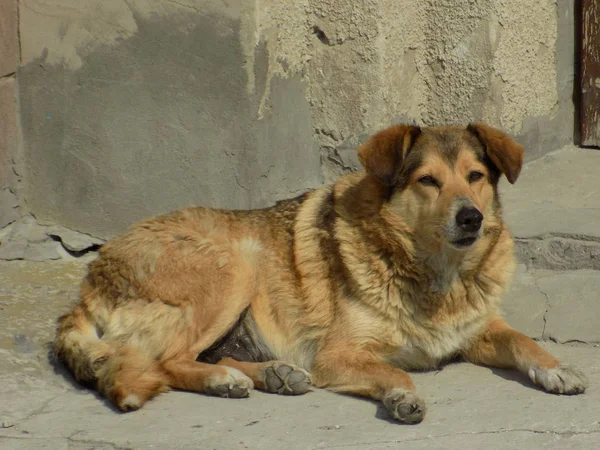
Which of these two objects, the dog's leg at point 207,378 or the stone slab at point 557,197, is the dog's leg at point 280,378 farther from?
the stone slab at point 557,197

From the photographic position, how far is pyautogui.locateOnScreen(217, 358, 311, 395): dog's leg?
4.92 m

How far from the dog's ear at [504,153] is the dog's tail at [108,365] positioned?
6.99 feet

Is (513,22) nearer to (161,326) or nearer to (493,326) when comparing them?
(493,326)

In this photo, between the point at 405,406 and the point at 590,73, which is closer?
the point at 405,406

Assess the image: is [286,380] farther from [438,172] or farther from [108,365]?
[438,172]

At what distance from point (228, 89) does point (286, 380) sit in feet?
7.81

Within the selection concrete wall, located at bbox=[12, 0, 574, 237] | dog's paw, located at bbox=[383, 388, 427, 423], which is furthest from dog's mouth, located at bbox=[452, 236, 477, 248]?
concrete wall, located at bbox=[12, 0, 574, 237]

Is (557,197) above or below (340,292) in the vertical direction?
below

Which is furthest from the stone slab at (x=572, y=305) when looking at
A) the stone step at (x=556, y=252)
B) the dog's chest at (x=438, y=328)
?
the dog's chest at (x=438, y=328)

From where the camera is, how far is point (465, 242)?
487 cm

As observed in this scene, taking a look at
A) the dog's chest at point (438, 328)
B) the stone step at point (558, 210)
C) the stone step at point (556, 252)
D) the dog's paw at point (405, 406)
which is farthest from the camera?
the stone step at point (558, 210)

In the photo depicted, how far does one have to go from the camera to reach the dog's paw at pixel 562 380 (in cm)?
470

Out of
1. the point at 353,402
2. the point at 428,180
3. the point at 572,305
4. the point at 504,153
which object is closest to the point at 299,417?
the point at 353,402

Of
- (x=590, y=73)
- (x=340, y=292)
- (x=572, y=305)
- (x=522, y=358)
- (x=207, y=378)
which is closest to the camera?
(x=207, y=378)
